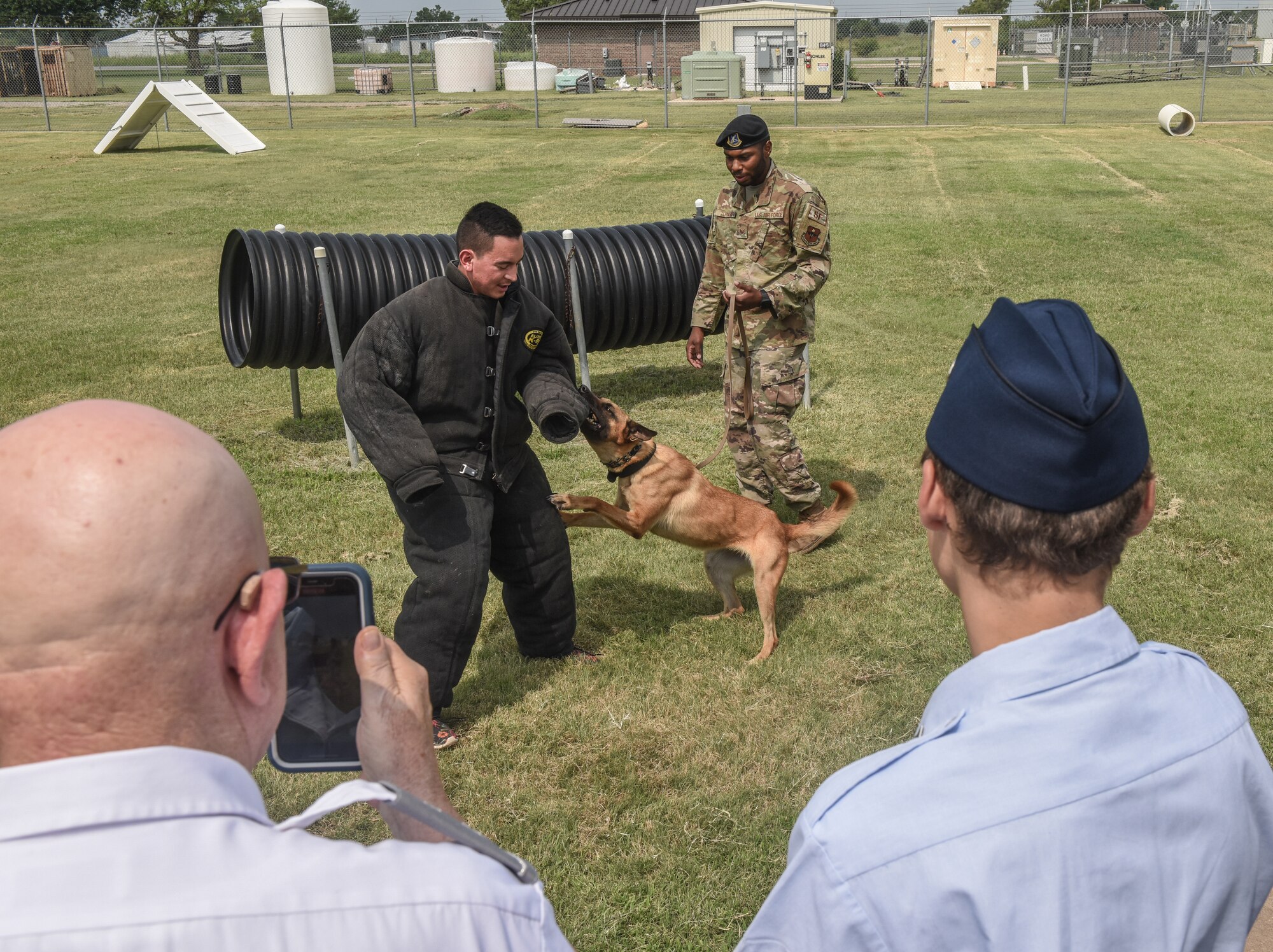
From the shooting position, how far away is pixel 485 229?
16.5 feet

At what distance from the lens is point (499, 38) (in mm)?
59406

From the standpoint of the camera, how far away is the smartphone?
181 centimetres

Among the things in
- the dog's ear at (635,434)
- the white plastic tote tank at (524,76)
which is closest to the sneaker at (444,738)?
the dog's ear at (635,434)

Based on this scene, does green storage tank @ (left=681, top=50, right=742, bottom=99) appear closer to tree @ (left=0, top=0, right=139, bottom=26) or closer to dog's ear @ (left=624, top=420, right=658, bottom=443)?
dog's ear @ (left=624, top=420, right=658, bottom=443)

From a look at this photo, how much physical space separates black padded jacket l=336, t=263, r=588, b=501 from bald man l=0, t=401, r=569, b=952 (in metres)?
3.64

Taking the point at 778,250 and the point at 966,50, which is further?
the point at 966,50

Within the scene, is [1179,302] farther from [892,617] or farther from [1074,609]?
[1074,609]

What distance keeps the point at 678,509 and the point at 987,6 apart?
262ft

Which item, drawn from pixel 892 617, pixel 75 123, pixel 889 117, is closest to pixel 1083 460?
pixel 892 617

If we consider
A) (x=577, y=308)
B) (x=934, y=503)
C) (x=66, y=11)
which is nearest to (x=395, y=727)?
(x=934, y=503)

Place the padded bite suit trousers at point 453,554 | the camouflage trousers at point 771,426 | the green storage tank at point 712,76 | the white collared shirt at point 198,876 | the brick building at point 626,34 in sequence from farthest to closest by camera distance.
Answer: the brick building at point 626,34
the green storage tank at point 712,76
the camouflage trousers at point 771,426
the padded bite suit trousers at point 453,554
the white collared shirt at point 198,876

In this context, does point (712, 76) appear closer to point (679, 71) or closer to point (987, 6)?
point (679, 71)

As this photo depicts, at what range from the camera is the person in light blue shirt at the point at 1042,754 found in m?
1.31

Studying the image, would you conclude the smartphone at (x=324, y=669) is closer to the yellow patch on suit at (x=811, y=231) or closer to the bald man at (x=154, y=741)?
the bald man at (x=154, y=741)
